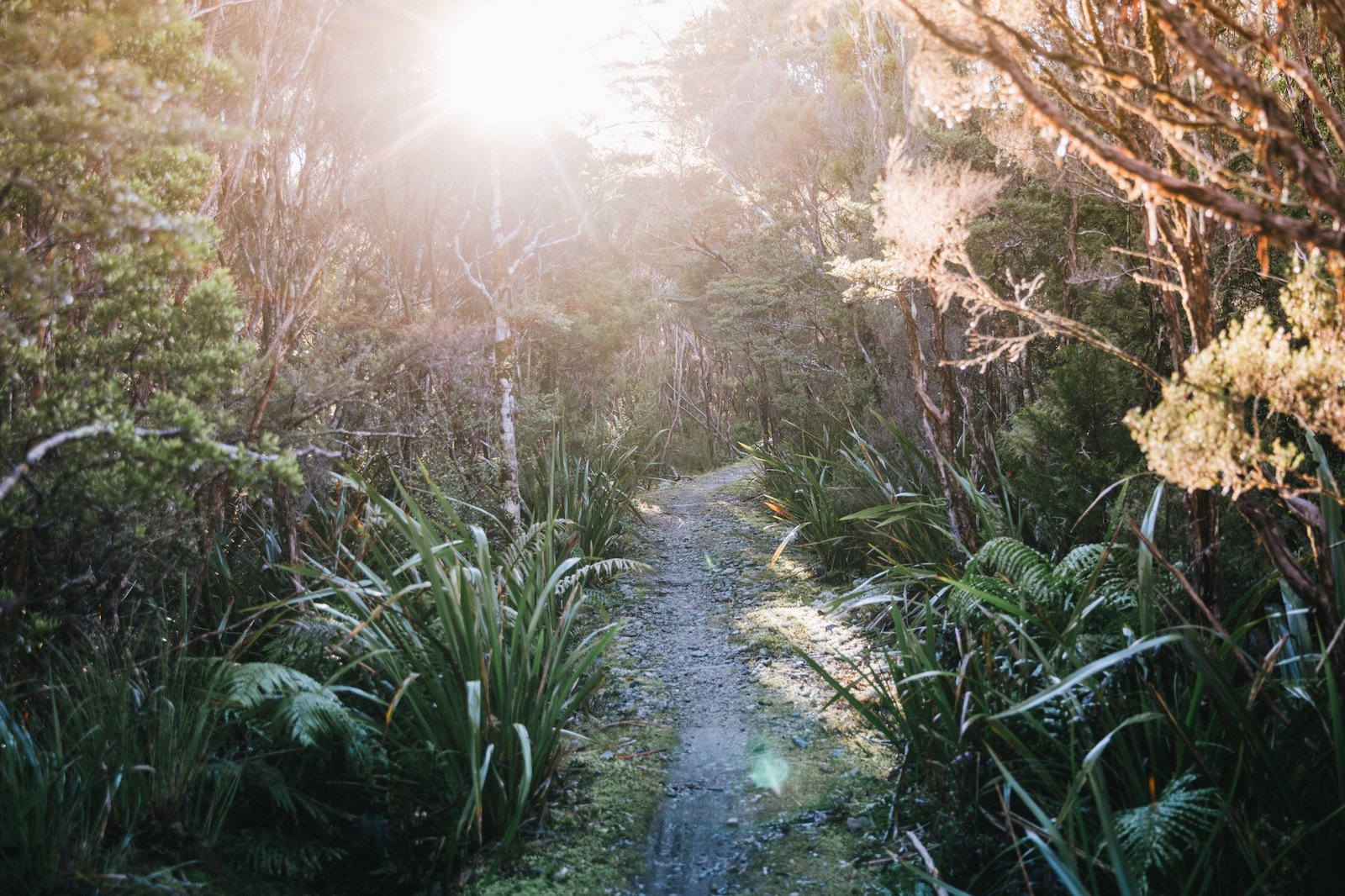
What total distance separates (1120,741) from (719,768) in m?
1.99

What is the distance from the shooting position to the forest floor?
3.12 meters

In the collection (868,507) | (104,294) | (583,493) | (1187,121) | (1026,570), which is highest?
(1187,121)

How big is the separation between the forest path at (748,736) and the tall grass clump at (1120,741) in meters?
0.36

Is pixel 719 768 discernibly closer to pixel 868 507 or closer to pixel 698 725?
pixel 698 725

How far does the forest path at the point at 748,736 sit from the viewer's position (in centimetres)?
319

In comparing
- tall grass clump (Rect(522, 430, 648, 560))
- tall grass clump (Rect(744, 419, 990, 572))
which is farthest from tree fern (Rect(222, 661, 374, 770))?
tall grass clump (Rect(522, 430, 648, 560))

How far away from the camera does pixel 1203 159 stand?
188cm

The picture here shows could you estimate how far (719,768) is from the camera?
3.99m

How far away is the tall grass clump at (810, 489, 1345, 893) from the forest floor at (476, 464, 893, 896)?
1.12ft

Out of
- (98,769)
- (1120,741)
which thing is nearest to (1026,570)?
(1120,741)

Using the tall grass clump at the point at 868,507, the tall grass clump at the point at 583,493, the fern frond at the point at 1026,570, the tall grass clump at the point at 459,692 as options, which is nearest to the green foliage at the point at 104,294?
the tall grass clump at the point at 459,692

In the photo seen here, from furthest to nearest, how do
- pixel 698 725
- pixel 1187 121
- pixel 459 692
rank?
pixel 698 725, pixel 459 692, pixel 1187 121

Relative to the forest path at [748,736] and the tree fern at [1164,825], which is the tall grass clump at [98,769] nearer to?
the forest path at [748,736]

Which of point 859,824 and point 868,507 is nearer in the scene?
point 859,824
